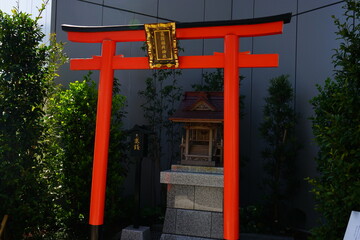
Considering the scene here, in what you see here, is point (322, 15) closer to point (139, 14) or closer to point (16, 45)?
point (139, 14)

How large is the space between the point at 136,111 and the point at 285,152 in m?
3.40

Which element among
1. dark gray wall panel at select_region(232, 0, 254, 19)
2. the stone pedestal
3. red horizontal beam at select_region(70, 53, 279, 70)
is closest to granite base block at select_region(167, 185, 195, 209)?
the stone pedestal

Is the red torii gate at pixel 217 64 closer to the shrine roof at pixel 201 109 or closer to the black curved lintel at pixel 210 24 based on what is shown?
the black curved lintel at pixel 210 24

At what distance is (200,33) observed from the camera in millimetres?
4434

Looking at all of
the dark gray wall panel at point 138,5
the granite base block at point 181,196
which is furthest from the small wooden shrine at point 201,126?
the dark gray wall panel at point 138,5

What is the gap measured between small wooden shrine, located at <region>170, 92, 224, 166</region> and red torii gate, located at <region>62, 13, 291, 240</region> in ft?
3.98

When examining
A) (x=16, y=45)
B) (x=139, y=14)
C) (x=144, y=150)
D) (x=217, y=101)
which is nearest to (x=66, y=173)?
(x=144, y=150)

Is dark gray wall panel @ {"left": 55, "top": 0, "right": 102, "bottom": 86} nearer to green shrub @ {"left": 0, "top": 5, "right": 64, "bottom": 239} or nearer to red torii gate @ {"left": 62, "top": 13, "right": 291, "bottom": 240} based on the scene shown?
green shrub @ {"left": 0, "top": 5, "right": 64, "bottom": 239}

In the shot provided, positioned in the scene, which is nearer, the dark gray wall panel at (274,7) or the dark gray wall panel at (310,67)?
the dark gray wall panel at (310,67)

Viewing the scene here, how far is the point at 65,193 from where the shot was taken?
5910 mm

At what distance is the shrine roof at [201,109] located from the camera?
17.8 feet

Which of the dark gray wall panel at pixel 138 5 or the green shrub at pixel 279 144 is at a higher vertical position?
the dark gray wall panel at pixel 138 5

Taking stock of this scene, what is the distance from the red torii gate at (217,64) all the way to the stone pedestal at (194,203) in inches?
42.8

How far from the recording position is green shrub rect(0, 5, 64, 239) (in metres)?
4.73
